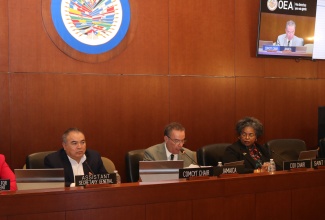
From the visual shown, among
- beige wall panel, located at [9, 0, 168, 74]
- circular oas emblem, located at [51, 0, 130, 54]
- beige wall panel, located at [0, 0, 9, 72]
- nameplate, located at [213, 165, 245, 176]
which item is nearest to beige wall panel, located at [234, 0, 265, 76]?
beige wall panel, located at [9, 0, 168, 74]

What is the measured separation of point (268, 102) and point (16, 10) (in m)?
2.95

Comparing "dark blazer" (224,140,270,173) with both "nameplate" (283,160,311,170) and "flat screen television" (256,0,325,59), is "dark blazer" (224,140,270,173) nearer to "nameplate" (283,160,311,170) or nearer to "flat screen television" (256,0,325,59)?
"nameplate" (283,160,311,170)

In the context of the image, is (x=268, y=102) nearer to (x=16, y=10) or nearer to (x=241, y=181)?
(x=241, y=181)

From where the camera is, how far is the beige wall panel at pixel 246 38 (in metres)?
5.05

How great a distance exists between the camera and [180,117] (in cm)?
477

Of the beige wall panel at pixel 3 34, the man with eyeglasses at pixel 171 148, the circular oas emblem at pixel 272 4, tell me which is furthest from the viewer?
the circular oas emblem at pixel 272 4

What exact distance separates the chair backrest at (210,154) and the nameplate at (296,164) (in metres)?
0.93

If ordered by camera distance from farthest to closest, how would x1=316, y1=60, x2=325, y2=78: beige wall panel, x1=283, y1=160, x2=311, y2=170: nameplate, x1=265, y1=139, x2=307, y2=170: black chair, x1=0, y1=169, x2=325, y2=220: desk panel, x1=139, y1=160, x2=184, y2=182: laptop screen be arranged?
1. x1=316, y1=60, x2=325, y2=78: beige wall panel
2. x1=265, y1=139, x2=307, y2=170: black chair
3. x1=283, y1=160, x2=311, y2=170: nameplate
4. x1=139, y1=160, x2=184, y2=182: laptop screen
5. x1=0, y1=169, x2=325, y2=220: desk panel

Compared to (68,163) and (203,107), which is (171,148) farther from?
(203,107)

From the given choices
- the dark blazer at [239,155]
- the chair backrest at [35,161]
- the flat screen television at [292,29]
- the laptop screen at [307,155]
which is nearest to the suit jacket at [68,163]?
the chair backrest at [35,161]

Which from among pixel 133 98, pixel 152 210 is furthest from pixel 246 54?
pixel 152 210

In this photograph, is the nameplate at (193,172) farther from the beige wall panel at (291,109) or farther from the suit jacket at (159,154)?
the beige wall panel at (291,109)

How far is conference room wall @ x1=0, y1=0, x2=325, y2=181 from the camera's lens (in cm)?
406

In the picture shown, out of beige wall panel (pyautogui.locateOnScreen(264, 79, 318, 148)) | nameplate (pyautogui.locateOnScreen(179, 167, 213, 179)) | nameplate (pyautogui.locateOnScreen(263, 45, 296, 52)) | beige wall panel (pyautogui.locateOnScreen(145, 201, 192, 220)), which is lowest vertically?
beige wall panel (pyautogui.locateOnScreen(145, 201, 192, 220))
